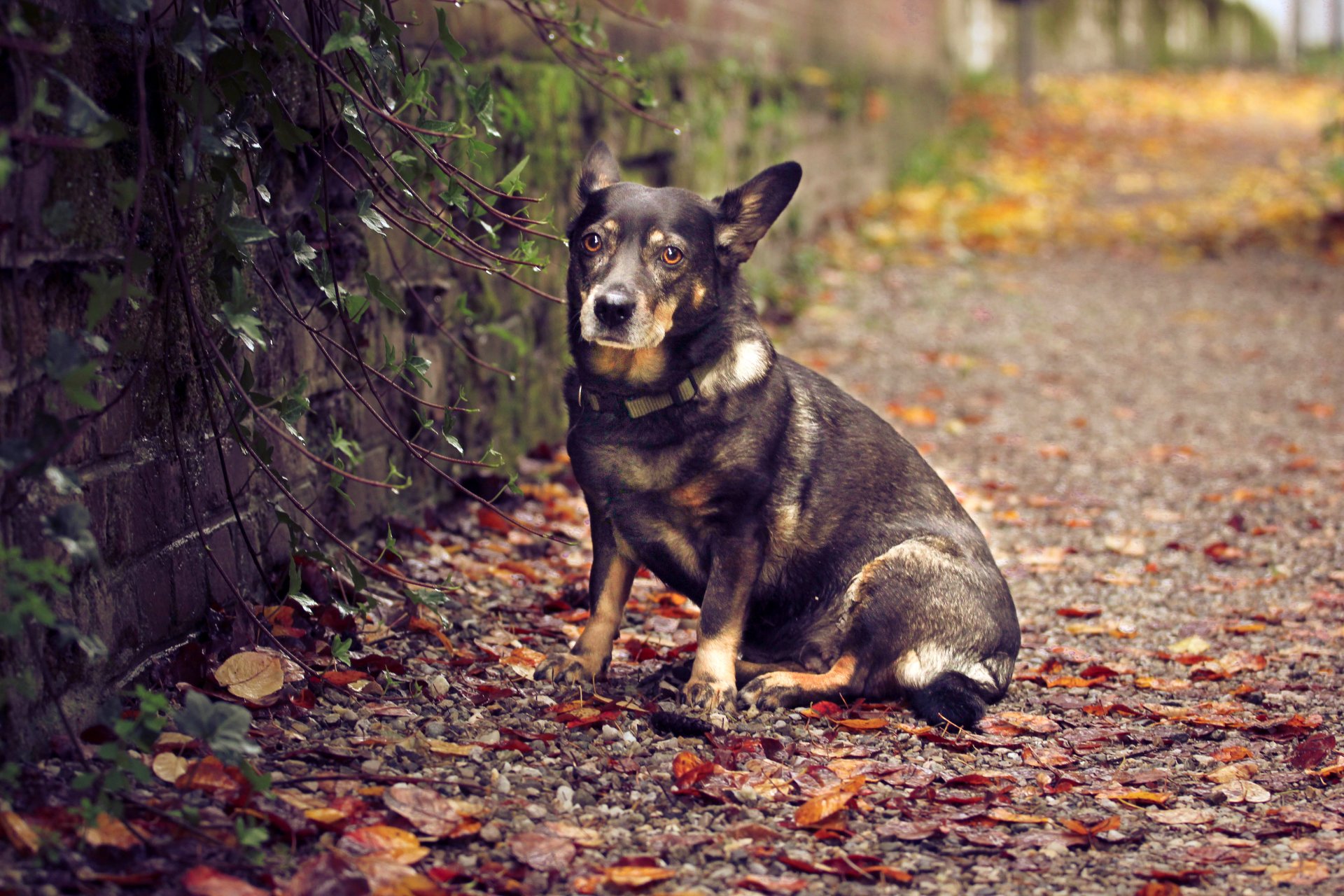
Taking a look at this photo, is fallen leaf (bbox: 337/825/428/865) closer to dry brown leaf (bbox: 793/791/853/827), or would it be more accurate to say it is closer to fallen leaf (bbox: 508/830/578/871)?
fallen leaf (bbox: 508/830/578/871)

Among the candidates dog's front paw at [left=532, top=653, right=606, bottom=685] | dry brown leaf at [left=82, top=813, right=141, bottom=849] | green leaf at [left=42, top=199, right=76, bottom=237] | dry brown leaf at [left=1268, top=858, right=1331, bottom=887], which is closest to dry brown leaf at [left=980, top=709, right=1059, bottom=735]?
dry brown leaf at [left=1268, top=858, right=1331, bottom=887]

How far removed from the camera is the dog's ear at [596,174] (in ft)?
13.0

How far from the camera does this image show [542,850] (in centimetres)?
276

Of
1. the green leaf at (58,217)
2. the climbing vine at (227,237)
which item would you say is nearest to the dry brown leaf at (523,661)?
the climbing vine at (227,237)

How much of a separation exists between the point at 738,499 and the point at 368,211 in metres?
1.28

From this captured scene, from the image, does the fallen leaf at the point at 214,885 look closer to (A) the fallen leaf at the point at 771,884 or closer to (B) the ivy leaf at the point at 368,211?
(A) the fallen leaf at the point at 771,884

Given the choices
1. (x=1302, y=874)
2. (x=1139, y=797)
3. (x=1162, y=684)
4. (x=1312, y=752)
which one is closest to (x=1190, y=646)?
(x=1162, y=684)

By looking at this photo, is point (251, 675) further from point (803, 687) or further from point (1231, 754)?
point (1231, 754)

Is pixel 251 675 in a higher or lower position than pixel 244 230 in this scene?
lower

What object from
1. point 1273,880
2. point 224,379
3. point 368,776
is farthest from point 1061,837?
point 224,379

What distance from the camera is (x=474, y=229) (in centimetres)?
513

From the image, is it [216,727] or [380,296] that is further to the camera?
[380,296]

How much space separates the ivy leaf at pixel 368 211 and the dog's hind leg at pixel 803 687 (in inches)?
65.8

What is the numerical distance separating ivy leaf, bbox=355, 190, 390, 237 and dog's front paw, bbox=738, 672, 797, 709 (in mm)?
1668
